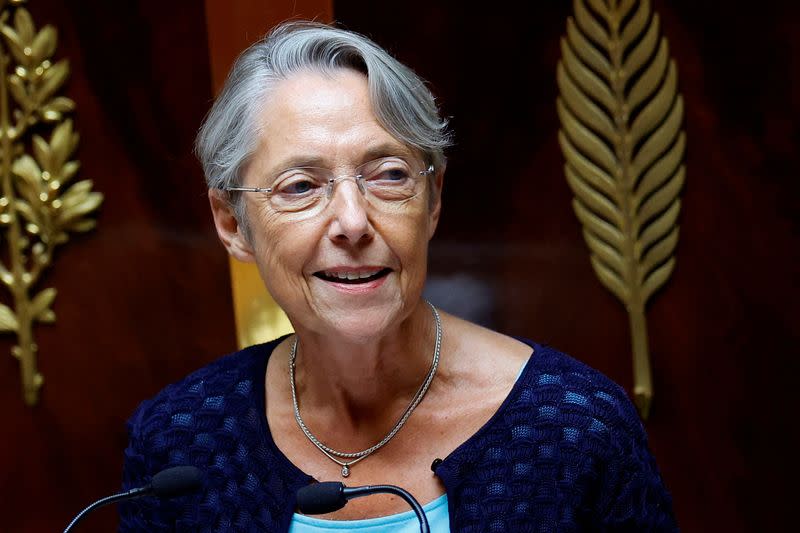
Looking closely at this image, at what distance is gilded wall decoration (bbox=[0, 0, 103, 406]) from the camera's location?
258 centimetres

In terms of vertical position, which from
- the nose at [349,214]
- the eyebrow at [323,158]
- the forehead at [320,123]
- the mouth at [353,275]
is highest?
the forehead at [320,123]

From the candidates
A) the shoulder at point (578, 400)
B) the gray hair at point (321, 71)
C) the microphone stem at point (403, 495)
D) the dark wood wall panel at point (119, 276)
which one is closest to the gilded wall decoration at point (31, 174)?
the dark wood wall panel at point (119, 276)

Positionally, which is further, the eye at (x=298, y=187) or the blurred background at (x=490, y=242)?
the blurred background at (x=490, y=242)

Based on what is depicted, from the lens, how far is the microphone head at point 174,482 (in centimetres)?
162

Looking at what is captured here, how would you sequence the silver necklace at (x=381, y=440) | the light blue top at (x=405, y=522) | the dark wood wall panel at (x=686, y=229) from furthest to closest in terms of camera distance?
the dark wood wall panel at (x=686, y=229) → the silver necklace at (x=381, y=440) → the light blue top at (x=405, y=522)

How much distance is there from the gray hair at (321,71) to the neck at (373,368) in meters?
0.29

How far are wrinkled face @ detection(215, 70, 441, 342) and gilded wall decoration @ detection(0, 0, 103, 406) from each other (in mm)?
907

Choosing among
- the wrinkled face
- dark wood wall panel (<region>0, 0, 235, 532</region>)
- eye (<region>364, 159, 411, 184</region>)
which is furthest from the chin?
dark wood wall panel (<region>0, 0, 235, 532</region>)

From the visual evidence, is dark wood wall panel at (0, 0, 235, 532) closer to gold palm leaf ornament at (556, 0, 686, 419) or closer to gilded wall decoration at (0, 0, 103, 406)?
gilded wall decoration at (0, 0, 103, 406)

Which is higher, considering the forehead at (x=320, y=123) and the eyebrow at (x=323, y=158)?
the forehead at (x=320, y=123)

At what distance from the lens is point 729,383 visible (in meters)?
2.48

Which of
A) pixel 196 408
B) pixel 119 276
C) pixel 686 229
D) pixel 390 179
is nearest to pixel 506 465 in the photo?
pixel 390 179

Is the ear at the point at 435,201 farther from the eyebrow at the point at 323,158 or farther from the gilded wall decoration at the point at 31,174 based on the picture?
the gilded wall decoration at the point at 31,174

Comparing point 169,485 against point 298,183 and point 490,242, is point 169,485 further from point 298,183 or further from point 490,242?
point 490,242
